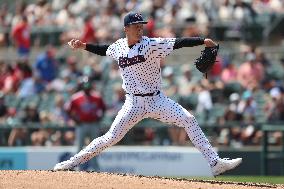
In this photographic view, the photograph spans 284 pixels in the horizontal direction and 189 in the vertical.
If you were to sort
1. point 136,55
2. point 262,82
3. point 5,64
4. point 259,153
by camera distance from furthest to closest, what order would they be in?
point 5,64
point 262,82
point 259,153
point 136,55

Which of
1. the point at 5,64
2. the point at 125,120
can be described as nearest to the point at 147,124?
the point at 5,64

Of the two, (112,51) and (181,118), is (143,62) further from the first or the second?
(181,118)

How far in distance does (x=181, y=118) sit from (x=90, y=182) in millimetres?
1240

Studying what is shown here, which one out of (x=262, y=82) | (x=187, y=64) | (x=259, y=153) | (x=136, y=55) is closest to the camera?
(x=136, y=55)

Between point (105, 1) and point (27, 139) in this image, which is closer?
point (27, 139)

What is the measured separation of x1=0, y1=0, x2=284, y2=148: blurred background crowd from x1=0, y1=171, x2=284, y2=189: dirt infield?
6033 mm

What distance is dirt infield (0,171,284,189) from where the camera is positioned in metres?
9.34

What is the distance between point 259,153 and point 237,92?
5.01 ft

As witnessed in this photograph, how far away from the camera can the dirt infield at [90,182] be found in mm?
9336

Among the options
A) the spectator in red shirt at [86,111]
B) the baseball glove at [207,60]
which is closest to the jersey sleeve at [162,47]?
the baseball glove at [207,60]

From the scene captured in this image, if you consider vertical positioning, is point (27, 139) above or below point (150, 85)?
below

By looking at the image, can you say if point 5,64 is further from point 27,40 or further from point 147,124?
point 147,124

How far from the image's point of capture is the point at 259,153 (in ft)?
53.8

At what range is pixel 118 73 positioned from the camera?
1909 cm
